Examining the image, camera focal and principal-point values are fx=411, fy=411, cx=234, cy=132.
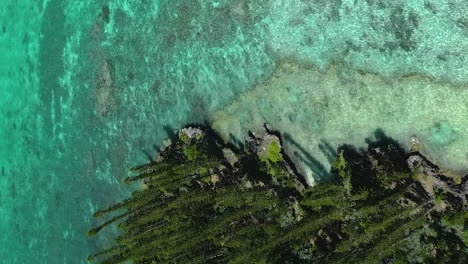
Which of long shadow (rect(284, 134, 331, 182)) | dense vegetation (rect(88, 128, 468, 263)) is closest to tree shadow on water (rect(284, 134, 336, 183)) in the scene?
long shadow (rect(284, 134, 331, 182))

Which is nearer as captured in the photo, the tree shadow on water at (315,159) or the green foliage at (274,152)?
the tree shadow on water at (315,159)

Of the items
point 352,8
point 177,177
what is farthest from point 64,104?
point 352,8

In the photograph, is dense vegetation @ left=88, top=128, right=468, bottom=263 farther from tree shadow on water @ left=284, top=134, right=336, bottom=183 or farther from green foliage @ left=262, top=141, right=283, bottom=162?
tree shadow on water @ left=284, top=134, right=336, bottom=183

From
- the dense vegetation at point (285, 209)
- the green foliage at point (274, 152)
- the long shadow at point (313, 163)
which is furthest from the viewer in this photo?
the green foliage at point (274, 152)

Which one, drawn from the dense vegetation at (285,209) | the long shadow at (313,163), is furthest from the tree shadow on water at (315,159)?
the dense vegetation at (285,209)

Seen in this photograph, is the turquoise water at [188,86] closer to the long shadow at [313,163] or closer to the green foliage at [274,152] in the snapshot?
the long shadow at [313,163]

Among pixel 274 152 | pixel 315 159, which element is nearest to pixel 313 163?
pixel 315 159
